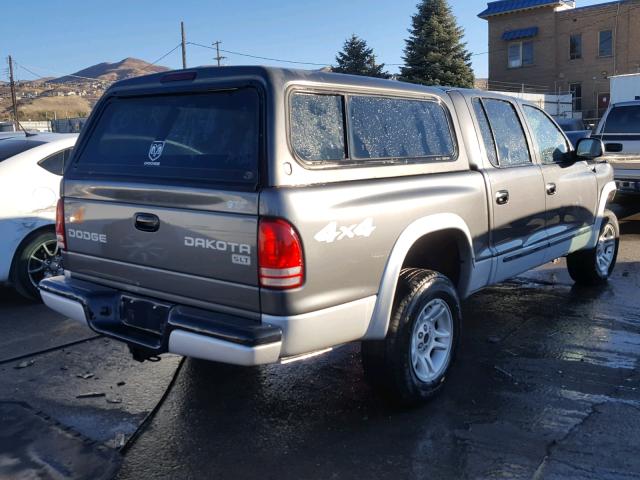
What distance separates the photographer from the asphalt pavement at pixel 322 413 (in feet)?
11.0

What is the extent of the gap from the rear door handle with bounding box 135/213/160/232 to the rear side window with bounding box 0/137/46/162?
3494mm

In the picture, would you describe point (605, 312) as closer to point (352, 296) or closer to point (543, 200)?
point (543, 200)

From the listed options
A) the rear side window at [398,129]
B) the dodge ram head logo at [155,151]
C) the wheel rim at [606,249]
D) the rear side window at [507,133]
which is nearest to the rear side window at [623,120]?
the wheel rim at [606,249]

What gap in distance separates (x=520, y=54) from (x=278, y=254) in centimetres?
4759

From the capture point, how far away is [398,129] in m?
4.03

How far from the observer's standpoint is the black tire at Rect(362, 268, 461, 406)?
368cm

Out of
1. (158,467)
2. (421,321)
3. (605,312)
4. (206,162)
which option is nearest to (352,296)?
(421,321)

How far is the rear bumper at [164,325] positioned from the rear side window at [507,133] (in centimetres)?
258

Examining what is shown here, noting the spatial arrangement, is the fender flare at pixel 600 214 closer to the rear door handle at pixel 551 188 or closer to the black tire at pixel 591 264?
the black tire at pixel 591 264

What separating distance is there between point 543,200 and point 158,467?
3572mm

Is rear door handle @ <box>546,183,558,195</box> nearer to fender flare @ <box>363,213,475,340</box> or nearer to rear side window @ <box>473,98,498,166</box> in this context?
rear side window @ <box>473,98,498,166</box>

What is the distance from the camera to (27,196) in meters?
6.16

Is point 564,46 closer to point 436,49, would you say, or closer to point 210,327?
point 436,49

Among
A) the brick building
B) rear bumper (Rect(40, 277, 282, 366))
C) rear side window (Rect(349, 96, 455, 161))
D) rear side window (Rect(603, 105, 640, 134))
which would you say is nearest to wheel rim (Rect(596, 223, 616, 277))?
rear side window (Rect(349, 96, 455, 161))
